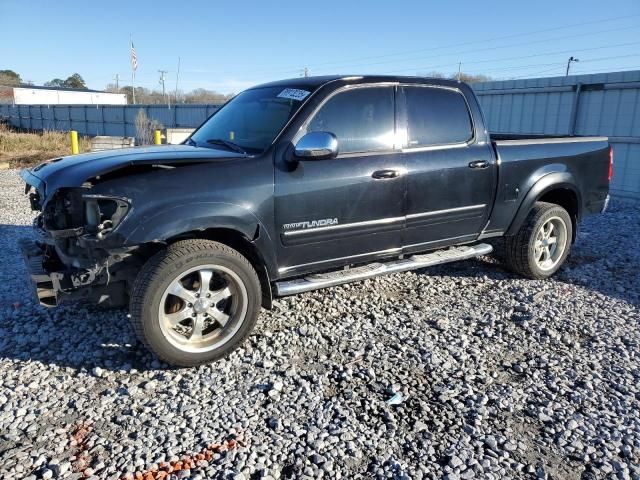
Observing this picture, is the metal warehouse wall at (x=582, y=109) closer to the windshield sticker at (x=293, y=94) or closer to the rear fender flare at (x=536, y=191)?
the rear fender flare at (x=536, y=191)

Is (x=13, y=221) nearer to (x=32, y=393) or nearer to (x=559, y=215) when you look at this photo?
(x=32, y=393)

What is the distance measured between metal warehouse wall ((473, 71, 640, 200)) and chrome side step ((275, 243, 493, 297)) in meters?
7.82

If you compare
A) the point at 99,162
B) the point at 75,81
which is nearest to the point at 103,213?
the point at 99,162

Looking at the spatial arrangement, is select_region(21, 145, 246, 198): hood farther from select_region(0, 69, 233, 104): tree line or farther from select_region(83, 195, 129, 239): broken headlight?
select_region(0, 69, 233, 104): tree line

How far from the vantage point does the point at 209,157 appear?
3564 millimetres

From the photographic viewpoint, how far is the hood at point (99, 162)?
3.25 metres

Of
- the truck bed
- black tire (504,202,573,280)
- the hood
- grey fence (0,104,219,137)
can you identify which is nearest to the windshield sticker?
the hood

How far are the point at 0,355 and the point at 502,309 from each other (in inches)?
161

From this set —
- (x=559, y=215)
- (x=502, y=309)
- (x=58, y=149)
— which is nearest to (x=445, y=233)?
(x=502, y=309)

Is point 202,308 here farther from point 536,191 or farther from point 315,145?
point 536,191

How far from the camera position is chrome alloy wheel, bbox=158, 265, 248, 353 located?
11.1 feet

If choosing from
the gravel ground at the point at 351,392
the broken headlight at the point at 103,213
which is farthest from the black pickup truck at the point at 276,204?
the gravel ground at the point at 351,392

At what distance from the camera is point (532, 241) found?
5.17 metres

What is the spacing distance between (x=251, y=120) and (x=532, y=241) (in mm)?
3112
